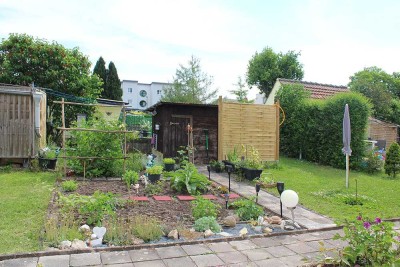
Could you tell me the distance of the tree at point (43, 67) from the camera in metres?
15.3

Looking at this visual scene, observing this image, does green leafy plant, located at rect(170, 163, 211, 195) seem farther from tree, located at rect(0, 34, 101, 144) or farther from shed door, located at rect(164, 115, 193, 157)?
tree, located at rect(0, 34, 101, 144)

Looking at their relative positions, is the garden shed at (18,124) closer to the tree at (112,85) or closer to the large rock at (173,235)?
the large rock at (173,235)

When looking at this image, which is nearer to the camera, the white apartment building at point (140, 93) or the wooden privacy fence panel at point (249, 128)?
the wooden privacy fence panel at point (249, 128)

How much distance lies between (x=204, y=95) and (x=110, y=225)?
28.8 metres

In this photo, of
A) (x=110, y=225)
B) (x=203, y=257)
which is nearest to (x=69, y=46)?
(x=110, y=225)

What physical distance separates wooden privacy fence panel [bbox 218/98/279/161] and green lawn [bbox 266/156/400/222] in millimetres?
1124

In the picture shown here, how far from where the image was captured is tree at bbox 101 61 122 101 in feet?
100

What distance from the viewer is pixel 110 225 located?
409 cm

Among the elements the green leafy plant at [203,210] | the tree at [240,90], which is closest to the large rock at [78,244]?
the green leafy plant at [203,210]

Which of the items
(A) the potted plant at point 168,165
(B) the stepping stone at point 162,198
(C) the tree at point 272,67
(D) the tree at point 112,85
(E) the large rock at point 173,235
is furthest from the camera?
(D) the tree at point 112,85

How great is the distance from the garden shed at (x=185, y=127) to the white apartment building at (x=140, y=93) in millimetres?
45970

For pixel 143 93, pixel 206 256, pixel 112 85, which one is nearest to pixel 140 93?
pixel 143 93

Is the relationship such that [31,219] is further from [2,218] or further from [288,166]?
[288,166]

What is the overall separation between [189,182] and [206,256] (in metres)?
3.52
